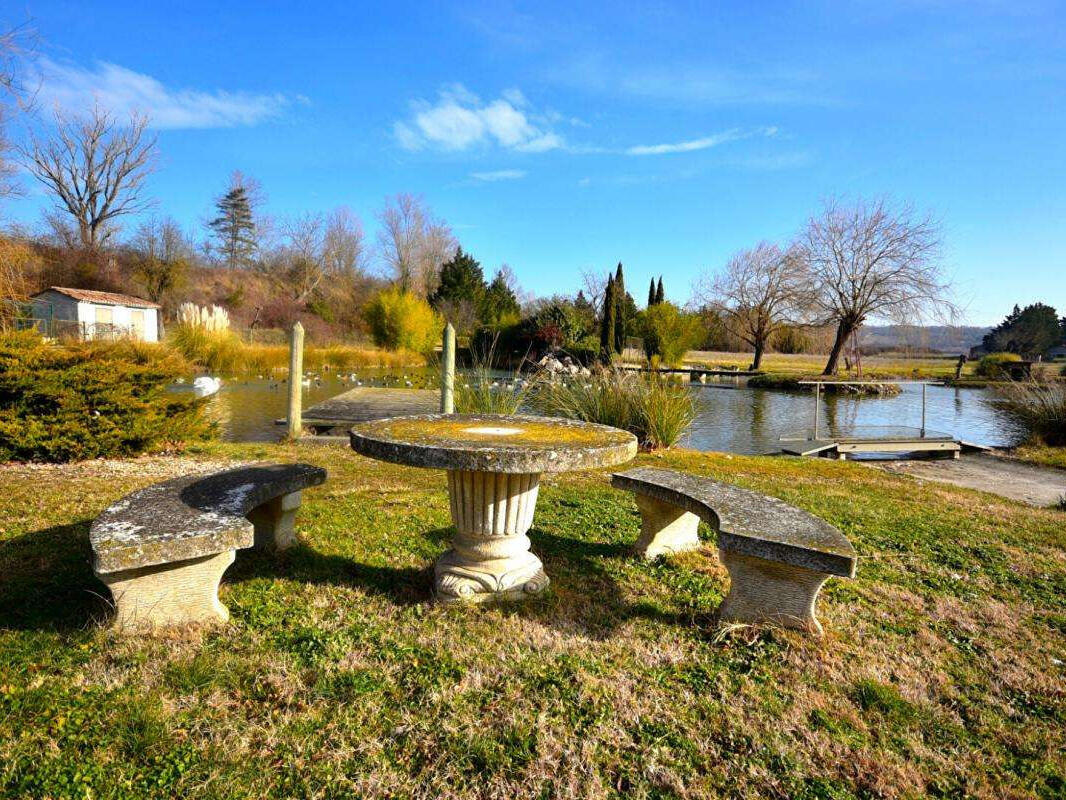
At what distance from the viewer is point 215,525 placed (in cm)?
245

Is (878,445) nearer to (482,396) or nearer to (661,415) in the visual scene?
(661,415)

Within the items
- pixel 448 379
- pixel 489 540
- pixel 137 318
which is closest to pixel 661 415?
pixel 448 379

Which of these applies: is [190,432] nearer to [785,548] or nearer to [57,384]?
[57,384]

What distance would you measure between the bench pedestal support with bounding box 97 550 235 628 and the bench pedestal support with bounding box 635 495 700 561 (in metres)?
2.37

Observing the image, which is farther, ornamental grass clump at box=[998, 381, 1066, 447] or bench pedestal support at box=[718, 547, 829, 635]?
ornamental grass clump at box=[998, 381, 1066, 447]

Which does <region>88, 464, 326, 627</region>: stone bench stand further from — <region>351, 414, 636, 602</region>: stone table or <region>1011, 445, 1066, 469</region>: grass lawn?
<region>1011, 445, 1066, 469</region>: grass lawn

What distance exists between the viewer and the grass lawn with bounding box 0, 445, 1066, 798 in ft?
5.69

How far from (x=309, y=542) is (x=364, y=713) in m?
1.91

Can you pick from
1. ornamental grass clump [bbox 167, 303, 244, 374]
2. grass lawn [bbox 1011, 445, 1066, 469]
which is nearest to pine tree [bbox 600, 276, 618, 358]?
ornamental grass clump [bbox 167, 303, 244, 374]

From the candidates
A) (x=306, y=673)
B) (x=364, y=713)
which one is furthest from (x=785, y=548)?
(x=306, y=673)

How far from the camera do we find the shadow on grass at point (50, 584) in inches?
98.9

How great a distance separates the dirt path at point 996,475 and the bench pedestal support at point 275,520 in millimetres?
7325

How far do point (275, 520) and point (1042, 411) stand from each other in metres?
12.6

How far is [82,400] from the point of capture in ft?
18.6
